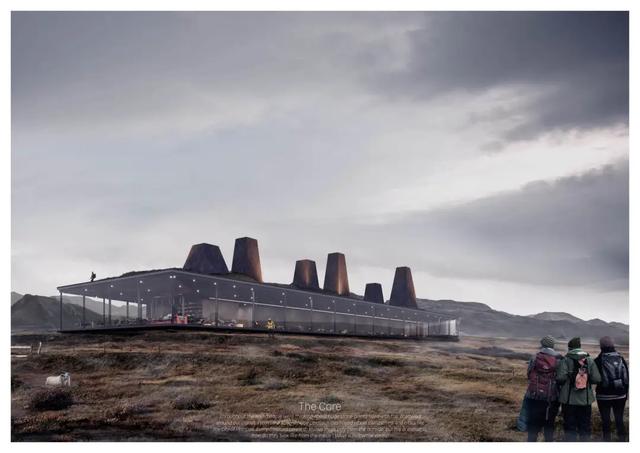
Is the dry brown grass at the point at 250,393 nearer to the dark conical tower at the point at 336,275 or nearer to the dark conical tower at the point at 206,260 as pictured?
the dark conical tower at the point at 206,260

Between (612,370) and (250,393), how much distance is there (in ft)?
47.0

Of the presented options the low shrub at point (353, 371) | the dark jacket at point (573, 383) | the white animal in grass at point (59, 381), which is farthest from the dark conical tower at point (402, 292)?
the dark jacket at point (573, 383)

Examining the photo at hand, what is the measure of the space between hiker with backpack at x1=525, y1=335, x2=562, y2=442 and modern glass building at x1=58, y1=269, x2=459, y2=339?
24.1 meters

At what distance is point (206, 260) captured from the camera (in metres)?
51.1

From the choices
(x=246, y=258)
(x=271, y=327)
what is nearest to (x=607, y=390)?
(x=271, y=327)

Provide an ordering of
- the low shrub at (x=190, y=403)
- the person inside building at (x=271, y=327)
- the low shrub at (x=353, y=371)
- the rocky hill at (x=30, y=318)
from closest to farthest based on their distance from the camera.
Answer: the low shrub at (x=190, y=403) → the low shrub at (x=353, y=371) → the rocky hill at (x=30, y=318) → the person inside building at (x=271, y=327)

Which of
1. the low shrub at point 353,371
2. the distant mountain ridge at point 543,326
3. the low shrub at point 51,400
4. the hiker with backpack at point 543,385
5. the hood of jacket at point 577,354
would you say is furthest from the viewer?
the low shrub at point 353,371

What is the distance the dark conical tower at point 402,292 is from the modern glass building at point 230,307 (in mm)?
1375

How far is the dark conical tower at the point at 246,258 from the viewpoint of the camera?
171 feet

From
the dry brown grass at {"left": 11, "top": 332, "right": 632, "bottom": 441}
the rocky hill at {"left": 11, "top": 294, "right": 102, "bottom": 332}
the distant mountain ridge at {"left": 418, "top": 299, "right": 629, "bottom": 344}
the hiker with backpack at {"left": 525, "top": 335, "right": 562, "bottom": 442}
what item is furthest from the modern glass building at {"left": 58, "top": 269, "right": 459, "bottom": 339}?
the hiker with backpack at {"left": 525, "top": 335, "right": 562, "bottom": 442}

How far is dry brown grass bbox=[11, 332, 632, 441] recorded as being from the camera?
23312 mm

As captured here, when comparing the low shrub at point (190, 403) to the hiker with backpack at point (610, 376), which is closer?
the hiker with backpack at point (610, 376)
